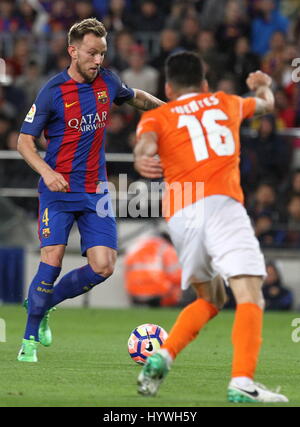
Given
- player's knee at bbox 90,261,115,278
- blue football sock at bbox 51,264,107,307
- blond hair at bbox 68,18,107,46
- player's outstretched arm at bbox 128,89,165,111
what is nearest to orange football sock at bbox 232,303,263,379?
player's knee at bbox 90,261,115,278

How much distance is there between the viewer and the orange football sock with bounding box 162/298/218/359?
6336 mm

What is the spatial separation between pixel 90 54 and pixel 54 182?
113cm

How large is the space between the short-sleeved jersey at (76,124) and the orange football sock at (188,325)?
7.00ft

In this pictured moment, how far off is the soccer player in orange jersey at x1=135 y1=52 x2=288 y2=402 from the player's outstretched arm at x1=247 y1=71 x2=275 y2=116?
3cm

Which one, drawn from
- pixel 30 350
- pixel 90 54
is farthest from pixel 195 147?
pixel 30 350

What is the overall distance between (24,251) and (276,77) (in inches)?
182

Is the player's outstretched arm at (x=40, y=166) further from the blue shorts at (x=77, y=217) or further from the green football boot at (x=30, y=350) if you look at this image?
the green football boot at (x=30, y=350)

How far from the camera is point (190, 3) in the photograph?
723 inches

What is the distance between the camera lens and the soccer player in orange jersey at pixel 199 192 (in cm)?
613

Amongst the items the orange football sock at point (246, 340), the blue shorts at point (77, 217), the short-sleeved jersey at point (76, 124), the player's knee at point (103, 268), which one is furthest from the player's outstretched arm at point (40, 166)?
the orange football sock at point (246, 340)

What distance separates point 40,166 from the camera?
25.1 feet

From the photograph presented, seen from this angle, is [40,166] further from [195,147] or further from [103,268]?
[195,147]

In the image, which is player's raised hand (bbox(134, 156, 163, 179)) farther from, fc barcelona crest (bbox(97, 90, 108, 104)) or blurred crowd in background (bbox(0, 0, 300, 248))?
blurred crowd in background (bbox(0, 0, 300, 248))
